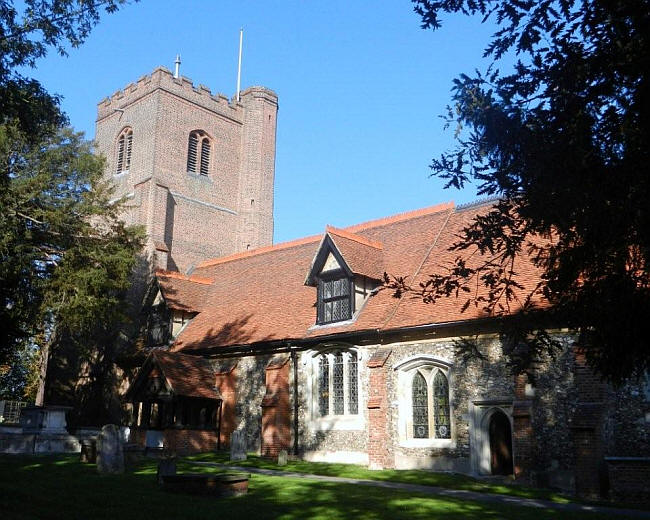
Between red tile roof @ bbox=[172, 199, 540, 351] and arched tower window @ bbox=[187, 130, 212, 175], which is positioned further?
arched tower window @ bbox=[187, 130, 212, 175]

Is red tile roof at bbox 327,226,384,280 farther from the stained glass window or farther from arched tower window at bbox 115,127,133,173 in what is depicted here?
arched tower window at bbox 115,127,133,173

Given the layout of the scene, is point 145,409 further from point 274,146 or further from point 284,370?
point 274,146

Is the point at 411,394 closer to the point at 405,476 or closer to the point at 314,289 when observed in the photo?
the point at 405,476

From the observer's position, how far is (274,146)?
42.0 metres

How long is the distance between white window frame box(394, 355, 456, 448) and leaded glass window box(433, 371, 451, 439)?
0.09m

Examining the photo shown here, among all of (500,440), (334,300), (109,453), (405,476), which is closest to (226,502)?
(109,453)

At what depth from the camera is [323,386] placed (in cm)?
2234

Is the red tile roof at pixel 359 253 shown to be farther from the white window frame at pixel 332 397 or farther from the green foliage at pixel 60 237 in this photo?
the green foliage at pixel 60 237

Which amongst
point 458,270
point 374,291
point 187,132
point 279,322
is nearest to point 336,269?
point 374,291

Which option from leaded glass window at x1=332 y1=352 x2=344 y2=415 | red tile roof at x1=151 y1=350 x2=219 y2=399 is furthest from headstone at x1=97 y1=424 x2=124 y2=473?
leaded glass window at x1=332 y1=352 x2=344 y2=415

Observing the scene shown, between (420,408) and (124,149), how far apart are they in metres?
27.4

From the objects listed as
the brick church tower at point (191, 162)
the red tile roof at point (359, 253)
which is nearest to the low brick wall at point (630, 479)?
the red tile roof at point (359, 253)

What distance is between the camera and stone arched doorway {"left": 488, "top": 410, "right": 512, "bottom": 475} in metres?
18.2

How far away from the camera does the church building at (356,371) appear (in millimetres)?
16500
